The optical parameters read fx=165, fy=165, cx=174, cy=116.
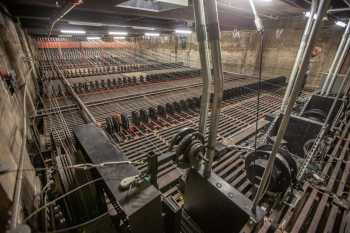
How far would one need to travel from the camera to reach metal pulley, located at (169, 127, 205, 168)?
1059 mm

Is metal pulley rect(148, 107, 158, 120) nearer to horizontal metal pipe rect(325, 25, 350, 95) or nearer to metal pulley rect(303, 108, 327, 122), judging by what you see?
metal pulley rect(303, 108, 327, 122)

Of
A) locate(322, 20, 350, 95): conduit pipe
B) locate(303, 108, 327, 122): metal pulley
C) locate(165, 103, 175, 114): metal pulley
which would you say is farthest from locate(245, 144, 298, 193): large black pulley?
locate(322, 20, 350, 95): conduit pipe

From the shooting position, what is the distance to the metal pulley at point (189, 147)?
41.7 inches

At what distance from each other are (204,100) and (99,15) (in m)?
4.14

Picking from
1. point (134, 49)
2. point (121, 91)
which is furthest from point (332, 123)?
point (134, 49)

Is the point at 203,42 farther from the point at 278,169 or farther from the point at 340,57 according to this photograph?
the point at 340,57

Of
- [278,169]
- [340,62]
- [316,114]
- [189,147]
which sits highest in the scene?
[340,62]

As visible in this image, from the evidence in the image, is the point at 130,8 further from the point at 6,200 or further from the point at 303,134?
the point at 303,134

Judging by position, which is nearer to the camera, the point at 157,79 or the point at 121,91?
the point at 121,91

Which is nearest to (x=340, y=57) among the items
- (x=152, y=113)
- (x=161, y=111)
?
(x=161, y=111)

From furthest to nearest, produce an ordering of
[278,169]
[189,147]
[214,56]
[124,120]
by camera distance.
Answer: [124,120] < [278,169] < [189,147] < [214,56]

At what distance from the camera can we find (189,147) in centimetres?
108

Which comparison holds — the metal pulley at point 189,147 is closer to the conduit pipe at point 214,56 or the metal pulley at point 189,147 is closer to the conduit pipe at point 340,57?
the conduit pipe at point 214,56

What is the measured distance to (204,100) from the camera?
3.32 feet
